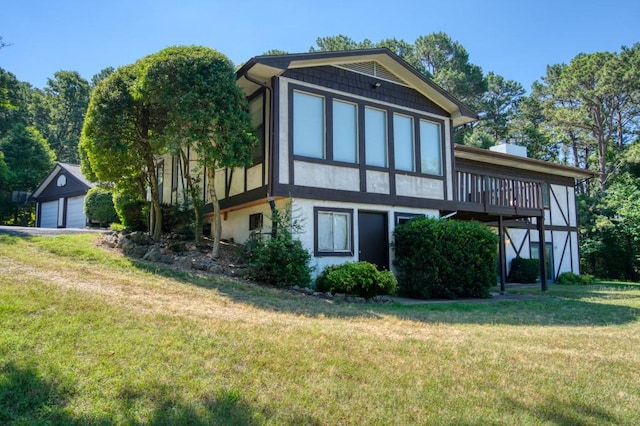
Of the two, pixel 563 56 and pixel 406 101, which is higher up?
pixel 563 56

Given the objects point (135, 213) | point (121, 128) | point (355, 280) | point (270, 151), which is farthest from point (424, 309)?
point (135, 213)

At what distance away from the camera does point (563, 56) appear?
119 feet

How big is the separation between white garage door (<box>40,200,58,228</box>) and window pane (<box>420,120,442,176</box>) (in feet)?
80.7

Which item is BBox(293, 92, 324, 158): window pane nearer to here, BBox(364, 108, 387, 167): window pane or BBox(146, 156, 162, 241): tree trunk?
BBox(364, 108, 387, 167): window pane

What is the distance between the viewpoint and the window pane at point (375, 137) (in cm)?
1252

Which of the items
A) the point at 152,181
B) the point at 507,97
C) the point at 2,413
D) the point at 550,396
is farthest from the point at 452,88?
the point at 2,413

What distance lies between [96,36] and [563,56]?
35.0m

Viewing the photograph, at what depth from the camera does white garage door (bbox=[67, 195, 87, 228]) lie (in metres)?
27.2

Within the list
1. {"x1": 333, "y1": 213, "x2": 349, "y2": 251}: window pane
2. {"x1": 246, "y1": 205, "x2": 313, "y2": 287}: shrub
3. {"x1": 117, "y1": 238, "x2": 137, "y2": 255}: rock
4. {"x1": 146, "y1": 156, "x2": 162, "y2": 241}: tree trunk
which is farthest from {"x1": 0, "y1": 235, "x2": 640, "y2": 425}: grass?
{"x1": 146, "y1": 156, "x2": 162, "y2": 241}: tree trunk

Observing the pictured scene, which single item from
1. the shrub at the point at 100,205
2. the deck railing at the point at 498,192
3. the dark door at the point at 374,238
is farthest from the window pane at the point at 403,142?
the shrub at the point at 100,205

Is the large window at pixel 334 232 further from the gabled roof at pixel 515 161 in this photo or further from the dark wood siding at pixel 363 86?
the gabled roof at pixel 515 161

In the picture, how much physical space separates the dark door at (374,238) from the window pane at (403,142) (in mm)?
1614

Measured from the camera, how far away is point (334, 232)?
1173cm

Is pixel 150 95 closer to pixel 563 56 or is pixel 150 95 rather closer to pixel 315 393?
pixel 315 393
